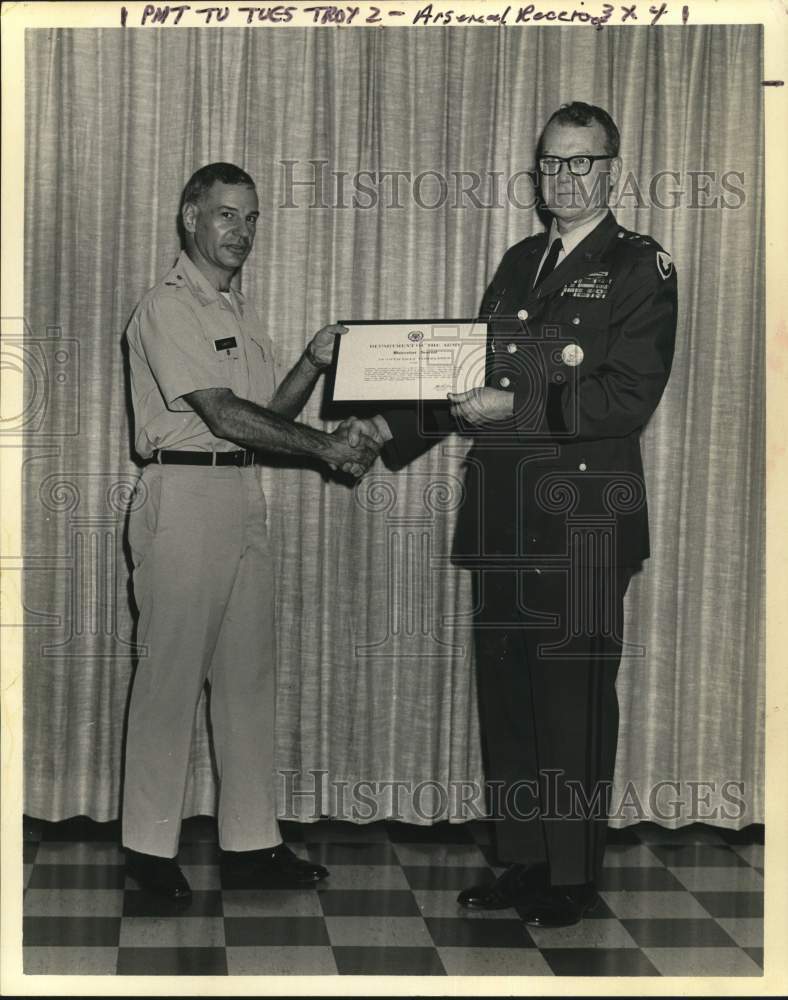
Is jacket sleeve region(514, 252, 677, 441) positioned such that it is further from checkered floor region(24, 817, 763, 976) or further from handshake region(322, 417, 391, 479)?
checkered floor region(24, 817, 763, 976)

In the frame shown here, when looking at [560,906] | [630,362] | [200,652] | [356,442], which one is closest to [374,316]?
[356,442]

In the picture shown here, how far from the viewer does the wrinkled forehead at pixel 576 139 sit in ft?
10.9

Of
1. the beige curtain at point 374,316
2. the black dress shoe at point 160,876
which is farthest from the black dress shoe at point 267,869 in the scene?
the beige curtain at point 374,316

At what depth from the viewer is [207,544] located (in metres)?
3.33

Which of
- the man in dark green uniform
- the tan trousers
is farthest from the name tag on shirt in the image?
the man in dark green uniform

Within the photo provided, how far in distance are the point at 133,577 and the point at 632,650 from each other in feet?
4.70

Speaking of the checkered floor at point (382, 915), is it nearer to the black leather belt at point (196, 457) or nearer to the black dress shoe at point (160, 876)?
the black dress shoe at point (160, 876)

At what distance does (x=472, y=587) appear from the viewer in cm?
366

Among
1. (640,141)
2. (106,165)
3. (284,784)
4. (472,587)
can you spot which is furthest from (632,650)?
(106,165)

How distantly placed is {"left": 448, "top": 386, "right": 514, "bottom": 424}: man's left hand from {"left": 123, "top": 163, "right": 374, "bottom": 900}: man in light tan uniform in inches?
13.4

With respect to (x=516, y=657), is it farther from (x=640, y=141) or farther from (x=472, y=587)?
(x=640, y=141)

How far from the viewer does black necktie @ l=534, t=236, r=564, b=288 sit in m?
3.37

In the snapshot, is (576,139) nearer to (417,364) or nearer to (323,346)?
(417,364)

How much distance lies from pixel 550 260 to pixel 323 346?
0.62m
